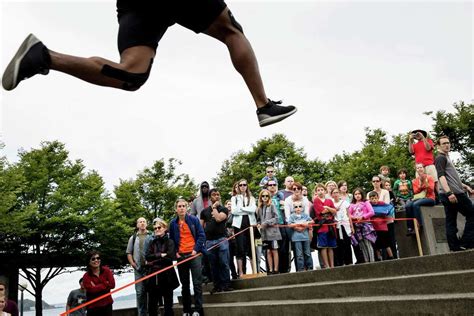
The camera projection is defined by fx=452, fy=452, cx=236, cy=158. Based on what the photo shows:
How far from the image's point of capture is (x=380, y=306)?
4.75 metres

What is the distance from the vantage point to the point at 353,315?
199 inches

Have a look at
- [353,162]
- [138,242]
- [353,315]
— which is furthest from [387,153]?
[353,315]

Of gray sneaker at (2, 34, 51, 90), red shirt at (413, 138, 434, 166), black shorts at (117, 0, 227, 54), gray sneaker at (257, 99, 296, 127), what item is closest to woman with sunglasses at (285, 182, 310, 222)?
red shirt at (413, 138, 434, 166)

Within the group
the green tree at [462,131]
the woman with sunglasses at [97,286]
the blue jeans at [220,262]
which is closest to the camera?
the woman with sunglasses at [97,286]

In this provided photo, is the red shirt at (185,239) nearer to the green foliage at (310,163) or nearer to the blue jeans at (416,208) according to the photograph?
the blue jeans at (416,208)

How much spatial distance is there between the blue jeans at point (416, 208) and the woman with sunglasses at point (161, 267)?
5.59 m

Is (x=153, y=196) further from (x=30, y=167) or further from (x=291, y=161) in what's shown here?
(x=291, y=161)

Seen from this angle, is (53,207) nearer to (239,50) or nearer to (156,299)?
(156,299)

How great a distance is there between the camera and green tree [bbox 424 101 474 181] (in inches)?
1078

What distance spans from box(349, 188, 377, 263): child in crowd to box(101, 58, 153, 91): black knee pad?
7.46 metres

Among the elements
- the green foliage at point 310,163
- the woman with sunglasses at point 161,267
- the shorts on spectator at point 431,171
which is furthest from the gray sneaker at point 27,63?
the green foliage at point 310,163

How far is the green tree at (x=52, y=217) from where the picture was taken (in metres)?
22.5

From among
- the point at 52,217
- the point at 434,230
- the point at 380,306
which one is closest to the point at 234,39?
the point at 380,306

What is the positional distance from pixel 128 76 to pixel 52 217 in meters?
22.8
